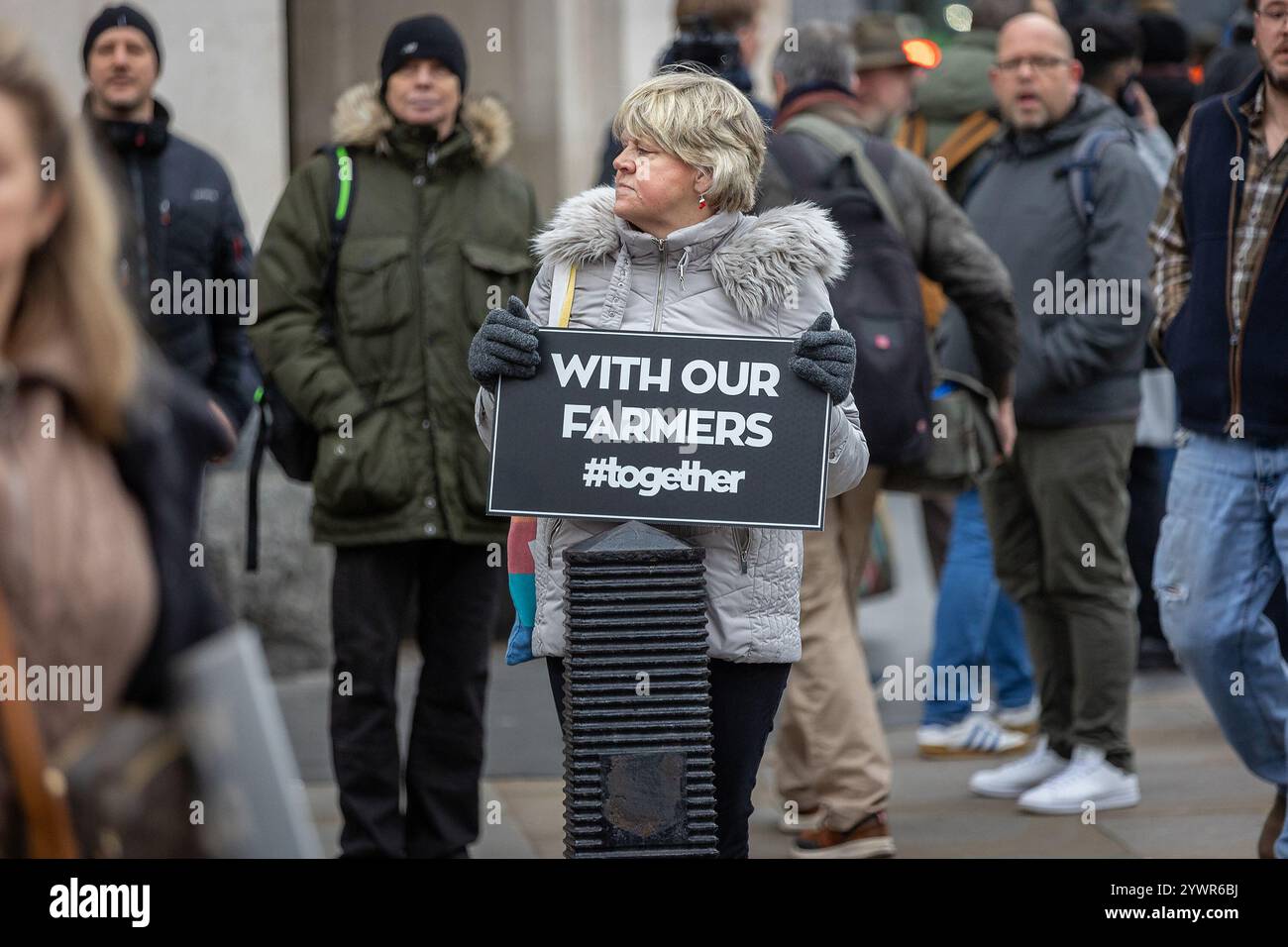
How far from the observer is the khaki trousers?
5465 mm

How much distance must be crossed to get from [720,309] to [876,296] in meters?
1.64

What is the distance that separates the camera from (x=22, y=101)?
1554mm

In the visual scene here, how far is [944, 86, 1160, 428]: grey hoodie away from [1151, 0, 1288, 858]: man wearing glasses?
892 millimetres

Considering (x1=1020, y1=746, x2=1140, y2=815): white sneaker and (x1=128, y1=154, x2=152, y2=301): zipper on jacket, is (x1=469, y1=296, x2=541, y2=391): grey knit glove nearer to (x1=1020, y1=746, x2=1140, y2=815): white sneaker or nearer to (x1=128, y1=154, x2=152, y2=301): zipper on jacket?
(x1=128, y1=154, x2=152, y2=301): zipper on jacket

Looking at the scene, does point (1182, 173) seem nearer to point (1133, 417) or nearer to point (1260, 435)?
point (1260, 435)

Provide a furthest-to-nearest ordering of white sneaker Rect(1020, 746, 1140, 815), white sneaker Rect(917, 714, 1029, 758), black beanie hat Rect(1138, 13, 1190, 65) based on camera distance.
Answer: black beanie hat Rect(1138, 13, 1190, 65), white sneaker Rect(917, 714, 1029, 758), white sneaker Rect(1020, 746, 1140, 815)

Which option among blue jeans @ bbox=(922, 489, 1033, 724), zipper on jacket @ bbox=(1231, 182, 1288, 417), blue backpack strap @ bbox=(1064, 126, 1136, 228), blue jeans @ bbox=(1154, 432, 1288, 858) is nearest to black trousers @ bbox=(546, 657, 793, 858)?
blue jeans @ bbox=(1154, 432, 1288, 858)

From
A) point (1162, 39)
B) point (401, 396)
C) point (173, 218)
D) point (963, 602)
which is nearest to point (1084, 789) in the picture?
point (963, 602)

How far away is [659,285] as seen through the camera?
12.6 ft

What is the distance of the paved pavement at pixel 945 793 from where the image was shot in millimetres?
5598

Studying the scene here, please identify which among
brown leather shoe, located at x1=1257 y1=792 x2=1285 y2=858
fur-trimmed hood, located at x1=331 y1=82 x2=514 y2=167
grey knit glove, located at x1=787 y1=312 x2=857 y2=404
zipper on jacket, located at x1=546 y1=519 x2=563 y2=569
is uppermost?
fur-trimmed hood, located at x1=331 y1=82 x2=514 y2=167

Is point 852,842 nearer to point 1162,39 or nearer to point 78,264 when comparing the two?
point 78,264
